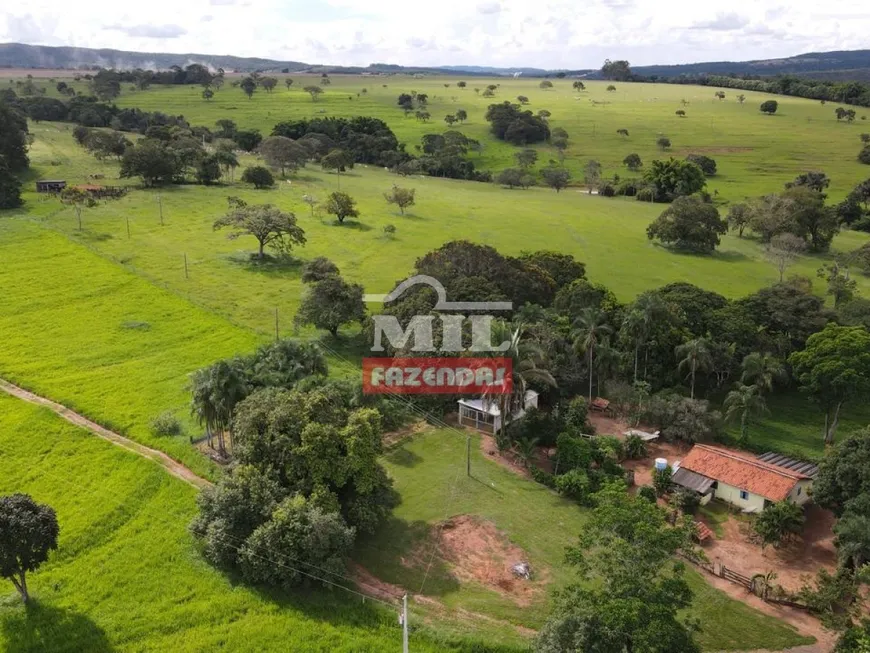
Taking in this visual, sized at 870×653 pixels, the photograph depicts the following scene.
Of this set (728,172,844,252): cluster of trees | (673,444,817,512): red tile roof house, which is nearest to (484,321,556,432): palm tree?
(673,444,817,512): red tile roof house

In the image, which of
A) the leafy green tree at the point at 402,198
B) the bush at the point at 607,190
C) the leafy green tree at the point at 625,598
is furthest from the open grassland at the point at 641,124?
the leafy green tree at the point at 625,598

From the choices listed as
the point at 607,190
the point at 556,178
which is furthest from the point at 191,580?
the point at 556,178

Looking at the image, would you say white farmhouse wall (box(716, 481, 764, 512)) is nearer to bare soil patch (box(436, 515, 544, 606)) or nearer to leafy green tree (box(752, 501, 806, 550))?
leafy green tree (box(752, 501, 806, 550))

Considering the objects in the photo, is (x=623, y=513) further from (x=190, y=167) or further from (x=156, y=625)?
(x=190, y=167)

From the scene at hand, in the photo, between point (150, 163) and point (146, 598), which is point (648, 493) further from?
point (150, 163)

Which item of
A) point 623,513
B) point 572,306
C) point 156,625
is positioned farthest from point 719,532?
point 156,625
